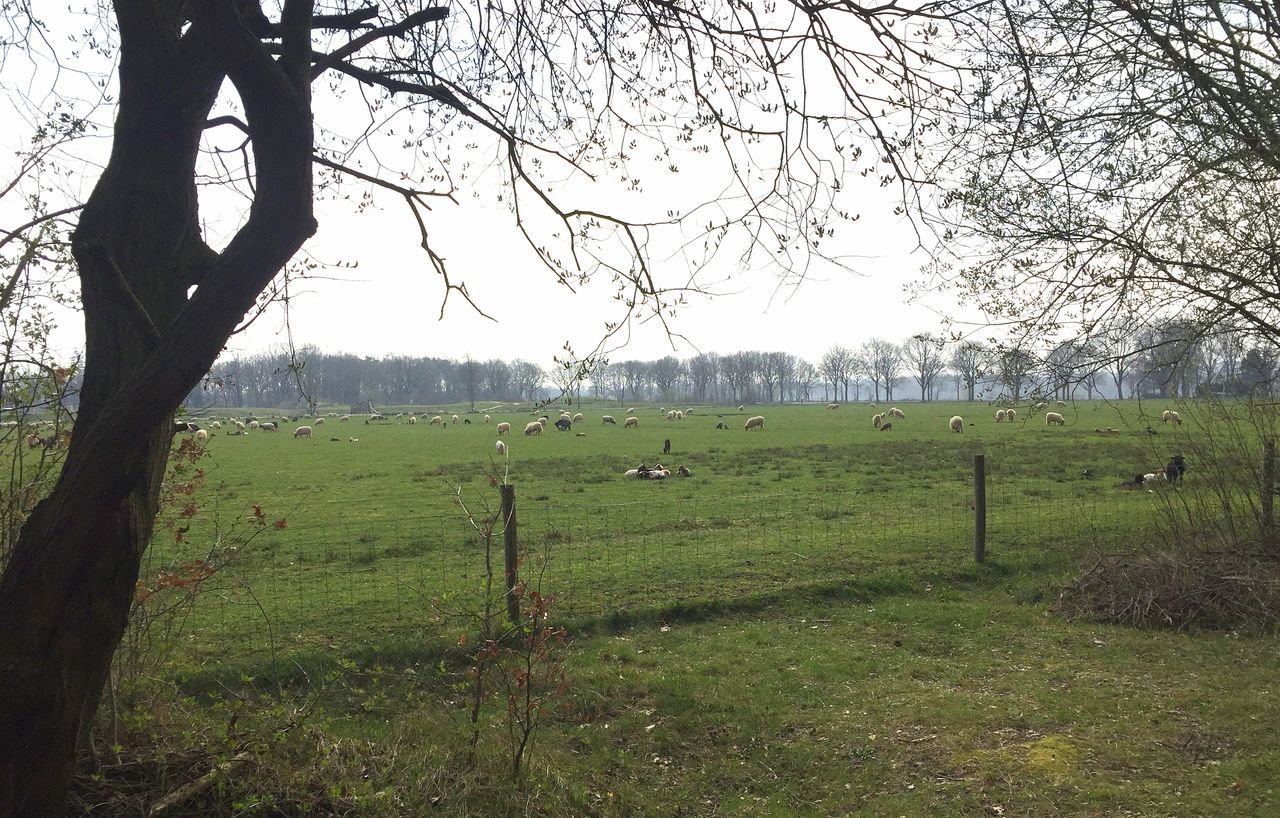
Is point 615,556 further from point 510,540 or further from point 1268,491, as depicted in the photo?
point 1268,491

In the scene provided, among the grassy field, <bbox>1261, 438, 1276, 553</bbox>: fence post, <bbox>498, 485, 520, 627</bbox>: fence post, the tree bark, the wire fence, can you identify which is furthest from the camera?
<bbox>1261, 438, 1276, 553</bbox>: fence post

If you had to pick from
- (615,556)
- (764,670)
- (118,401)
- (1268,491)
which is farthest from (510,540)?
(1268,491)

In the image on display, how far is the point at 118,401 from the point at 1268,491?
11533mm

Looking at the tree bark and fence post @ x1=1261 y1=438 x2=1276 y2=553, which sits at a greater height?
the tree bark

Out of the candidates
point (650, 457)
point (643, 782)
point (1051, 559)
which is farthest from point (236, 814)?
point (650, 457)

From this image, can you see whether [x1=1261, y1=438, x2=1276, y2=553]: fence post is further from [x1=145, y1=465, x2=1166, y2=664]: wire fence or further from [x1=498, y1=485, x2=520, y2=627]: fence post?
[x1=498, y1=485, x2=520, y2=627]: fence post

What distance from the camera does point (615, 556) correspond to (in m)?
12.0

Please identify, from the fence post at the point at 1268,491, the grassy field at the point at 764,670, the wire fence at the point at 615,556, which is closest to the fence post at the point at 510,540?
the wire fence at the point at 615,556

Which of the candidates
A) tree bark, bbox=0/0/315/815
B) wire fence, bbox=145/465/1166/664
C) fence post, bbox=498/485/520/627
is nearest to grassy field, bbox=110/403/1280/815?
wire fence, bbox=145/465/1166/664

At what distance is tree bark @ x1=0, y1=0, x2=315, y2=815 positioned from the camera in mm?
2850

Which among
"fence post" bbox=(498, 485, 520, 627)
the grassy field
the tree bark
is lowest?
the grassy field

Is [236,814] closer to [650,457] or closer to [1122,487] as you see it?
[1122,487]

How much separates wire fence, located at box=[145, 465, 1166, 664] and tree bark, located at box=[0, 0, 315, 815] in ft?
6.06

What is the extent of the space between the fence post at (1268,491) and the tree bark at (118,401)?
10661 mm
